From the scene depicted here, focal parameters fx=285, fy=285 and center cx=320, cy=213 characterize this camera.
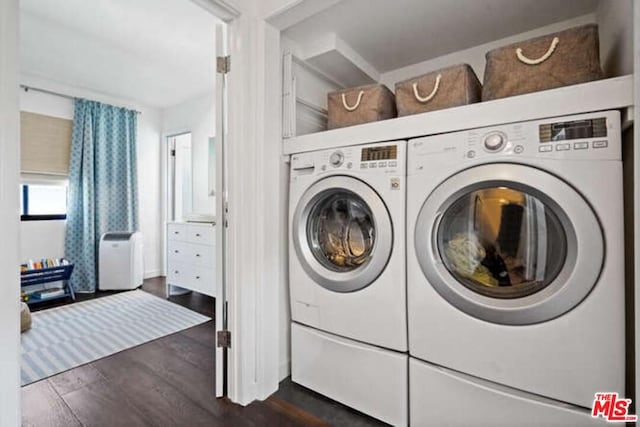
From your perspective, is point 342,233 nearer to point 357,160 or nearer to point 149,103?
point 357,160

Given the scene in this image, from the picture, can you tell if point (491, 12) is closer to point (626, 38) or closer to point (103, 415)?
point (626, 38)

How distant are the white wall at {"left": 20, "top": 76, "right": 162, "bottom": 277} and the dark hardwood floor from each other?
7.14 ft

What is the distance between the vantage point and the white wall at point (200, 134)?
141 inches

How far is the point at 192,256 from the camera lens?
2984mm

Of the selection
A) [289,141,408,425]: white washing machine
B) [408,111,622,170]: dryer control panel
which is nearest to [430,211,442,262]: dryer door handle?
[289,141,408,425]: white washing machine

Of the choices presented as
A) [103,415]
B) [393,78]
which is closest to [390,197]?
[393,78]

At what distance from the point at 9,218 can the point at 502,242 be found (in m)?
1.49

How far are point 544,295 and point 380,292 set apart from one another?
0.57m

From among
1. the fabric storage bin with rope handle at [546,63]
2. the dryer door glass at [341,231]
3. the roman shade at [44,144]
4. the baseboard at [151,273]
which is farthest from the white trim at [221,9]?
the baseboard at [151,273]

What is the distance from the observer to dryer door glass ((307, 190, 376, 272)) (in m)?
1.37

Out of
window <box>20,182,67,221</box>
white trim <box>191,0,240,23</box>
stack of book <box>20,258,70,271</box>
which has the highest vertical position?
white trim <box>191,0,240,23</box>

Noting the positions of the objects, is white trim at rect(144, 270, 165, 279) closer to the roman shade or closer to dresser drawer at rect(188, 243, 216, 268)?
dresser drawer at rect(188, 243, 216, 268)

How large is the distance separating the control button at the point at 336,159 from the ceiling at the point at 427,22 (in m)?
0.77

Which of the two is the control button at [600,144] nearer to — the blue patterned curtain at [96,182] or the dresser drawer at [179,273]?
the dresser drawer at [179,273]
